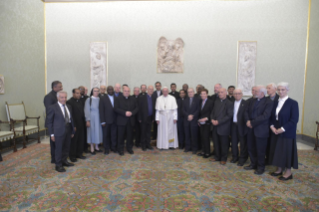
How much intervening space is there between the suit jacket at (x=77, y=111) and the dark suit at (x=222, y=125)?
326 centimetres

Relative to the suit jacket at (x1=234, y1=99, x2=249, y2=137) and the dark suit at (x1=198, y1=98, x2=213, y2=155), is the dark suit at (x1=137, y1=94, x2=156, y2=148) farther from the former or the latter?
the suit jacket at (x1=234, y1=99, x2=249, y2=137)

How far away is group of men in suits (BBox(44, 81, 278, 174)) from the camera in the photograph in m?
4.29

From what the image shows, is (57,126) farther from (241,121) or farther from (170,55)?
(170,55)

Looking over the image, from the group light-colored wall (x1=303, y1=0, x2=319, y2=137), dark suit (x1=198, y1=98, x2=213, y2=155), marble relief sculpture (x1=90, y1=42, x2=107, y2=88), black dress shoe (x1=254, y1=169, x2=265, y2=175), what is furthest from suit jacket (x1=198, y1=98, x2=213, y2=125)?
marble relief sculpture (x1=90, y1=42, x2=107, y2=88)

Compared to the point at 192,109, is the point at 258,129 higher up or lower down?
lower down

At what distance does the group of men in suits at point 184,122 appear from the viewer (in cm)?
429

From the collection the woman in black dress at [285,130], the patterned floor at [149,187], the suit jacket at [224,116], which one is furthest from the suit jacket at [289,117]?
the suit jacket at [224,116]

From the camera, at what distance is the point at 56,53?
28.0 ft

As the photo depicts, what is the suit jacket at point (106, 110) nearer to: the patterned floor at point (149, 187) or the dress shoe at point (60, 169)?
the patterned floor at point (149, 187)

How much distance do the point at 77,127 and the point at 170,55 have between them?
473 centimetres

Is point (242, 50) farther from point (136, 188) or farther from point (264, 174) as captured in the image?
point (136, 188)

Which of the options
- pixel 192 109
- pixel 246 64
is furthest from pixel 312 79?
pixel 192 109

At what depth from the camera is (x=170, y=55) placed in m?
8.33

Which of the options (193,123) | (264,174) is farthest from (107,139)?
(264,174)
